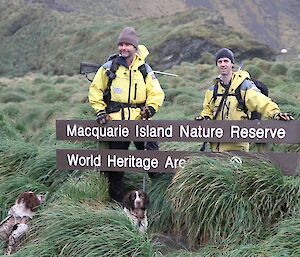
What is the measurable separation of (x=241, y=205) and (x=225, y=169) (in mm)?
420

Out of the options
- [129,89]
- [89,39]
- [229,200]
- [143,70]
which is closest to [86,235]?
[229,200]

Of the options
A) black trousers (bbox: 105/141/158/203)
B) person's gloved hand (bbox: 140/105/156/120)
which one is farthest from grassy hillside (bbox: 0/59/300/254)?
person's gloved hand (bbox: 140/105/156/120)

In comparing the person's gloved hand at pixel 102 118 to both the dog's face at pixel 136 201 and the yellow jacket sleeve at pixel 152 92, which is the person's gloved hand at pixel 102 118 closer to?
the yellow jacket sleeve at pixel 152 92

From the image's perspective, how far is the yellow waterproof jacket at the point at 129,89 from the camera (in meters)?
6.37

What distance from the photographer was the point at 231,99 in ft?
20.4

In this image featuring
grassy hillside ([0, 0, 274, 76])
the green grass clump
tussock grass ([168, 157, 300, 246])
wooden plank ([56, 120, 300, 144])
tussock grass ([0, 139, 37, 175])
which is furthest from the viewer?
grassy hillside ([0, 0, 274, 76])

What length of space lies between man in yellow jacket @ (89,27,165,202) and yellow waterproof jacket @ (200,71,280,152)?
0.58 m

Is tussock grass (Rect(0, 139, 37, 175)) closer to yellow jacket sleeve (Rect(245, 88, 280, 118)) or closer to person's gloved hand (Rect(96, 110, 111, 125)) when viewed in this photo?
person's gloved hand (Rect(96, 110, 111, 125))

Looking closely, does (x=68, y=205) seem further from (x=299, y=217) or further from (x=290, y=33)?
(x=290, y=33)

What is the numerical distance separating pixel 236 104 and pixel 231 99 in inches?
3.0

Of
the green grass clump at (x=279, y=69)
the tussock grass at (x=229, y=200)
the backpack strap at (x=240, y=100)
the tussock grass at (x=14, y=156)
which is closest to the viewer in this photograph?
the tussock grass at (x=229, y=200)

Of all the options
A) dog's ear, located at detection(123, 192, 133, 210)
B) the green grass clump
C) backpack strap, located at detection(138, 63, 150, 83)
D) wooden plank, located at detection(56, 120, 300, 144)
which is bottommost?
dog's ear, located at detection(123, 192, 133, 210)

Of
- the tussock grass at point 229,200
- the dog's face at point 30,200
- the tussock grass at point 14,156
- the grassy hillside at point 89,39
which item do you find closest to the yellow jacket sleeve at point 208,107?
the tussock grass at point 229,200

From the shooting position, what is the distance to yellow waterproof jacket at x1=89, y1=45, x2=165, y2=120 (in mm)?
6371
